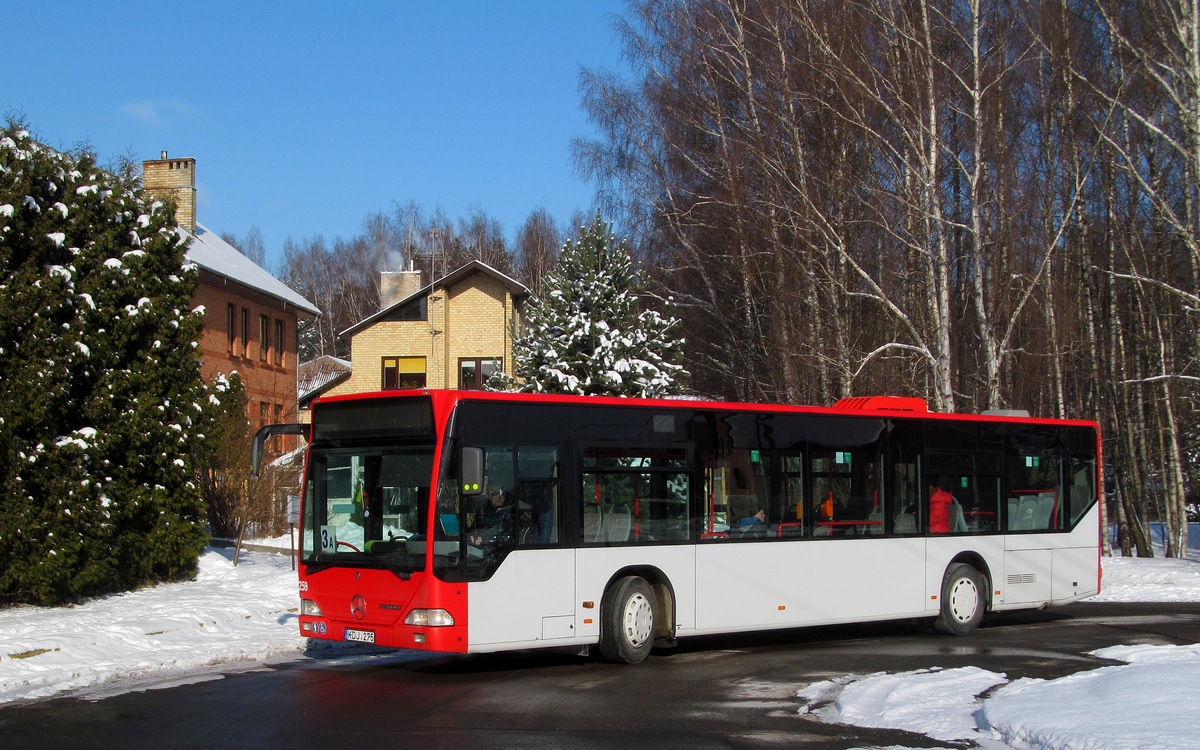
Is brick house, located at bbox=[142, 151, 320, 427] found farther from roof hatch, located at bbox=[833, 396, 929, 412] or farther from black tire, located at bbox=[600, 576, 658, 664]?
black tire, located at bbox=[600, 576, 658, 664]

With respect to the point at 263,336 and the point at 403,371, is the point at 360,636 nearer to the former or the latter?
the point at 263,336

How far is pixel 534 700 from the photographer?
973 cm

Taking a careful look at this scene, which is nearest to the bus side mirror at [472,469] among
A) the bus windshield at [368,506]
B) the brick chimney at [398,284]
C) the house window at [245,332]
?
the bus windshield at [368,506]

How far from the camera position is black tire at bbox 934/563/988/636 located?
15023 mm

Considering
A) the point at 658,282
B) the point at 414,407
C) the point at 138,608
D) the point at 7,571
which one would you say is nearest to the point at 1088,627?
the point at 414,407

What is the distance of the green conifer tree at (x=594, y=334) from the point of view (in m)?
29.4

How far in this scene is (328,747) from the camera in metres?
7.74

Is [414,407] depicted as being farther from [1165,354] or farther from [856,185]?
[1165,354]

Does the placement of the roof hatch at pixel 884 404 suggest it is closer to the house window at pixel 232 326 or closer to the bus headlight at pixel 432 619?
the bus headlight at pixel 432 619

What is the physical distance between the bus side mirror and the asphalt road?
179cm

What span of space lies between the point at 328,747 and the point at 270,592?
9.47 metres

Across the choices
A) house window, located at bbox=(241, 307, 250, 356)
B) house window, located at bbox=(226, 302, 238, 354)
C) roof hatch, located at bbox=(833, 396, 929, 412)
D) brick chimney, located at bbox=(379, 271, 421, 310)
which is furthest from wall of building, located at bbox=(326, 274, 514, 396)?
roof hatch, located at bbox=(833, 396, 929, 412)

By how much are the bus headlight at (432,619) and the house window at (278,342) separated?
31020 millimetres

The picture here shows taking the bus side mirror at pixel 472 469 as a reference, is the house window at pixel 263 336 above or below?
above
